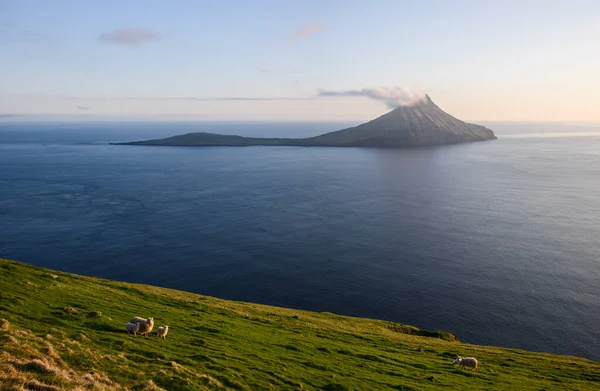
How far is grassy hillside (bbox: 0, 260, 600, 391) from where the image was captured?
21.5m

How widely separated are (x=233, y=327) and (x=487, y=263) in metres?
70.7

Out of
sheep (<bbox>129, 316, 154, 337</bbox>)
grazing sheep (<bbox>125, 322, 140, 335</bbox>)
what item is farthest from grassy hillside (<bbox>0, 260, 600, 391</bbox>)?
grazing sheep (<bbox>125, 322, 140, 335</bbox>)

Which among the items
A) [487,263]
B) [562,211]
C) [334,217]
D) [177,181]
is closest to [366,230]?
[334,217]

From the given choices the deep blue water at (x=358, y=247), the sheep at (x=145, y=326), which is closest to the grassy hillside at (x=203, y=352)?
the sheep at (x=145, y=326)

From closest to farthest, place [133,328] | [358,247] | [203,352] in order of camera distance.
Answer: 1. [203,352]
2. [133,328]
3. [358,247]

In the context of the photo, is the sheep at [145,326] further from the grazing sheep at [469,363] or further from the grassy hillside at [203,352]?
the grazing sheep at [469,363]

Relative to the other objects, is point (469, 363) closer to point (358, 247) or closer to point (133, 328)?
point (133, 328)

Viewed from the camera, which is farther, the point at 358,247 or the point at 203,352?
the point at 358,247

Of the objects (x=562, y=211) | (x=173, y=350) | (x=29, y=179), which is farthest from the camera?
(x=29, y=179)

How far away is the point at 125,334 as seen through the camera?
1154 inches

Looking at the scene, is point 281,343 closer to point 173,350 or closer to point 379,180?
point 173,350

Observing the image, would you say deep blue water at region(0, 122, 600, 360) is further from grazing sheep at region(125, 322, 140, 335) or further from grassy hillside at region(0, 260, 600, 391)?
grazing sheep at region(125, 322, 140, 335)

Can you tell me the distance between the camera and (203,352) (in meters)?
28.8

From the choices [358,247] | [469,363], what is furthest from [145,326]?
[358,247]
